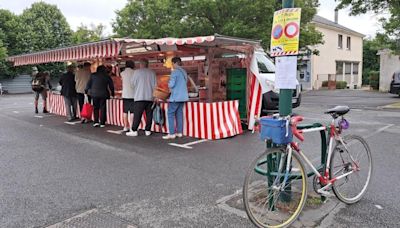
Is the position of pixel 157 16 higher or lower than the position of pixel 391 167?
higher

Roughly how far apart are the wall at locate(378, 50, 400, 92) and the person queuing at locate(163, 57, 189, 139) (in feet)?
70.7

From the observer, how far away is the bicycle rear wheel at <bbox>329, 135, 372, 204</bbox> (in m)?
3.87

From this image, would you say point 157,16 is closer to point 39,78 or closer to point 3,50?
point 39,78

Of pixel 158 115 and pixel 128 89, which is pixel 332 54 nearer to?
pixel 158 115

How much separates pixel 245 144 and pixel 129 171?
271 cm

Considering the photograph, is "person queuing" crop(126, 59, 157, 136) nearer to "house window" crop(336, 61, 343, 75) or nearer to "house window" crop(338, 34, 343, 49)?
"house window" crop(336, 61, 343, 75)

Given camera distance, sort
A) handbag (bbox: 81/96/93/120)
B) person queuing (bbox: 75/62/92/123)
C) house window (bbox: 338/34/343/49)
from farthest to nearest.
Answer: house window (bbox: 338/34/343/49)
person queuing (bbox: 75/62/92/123)
handbag (bbox: 81/96/93/120)

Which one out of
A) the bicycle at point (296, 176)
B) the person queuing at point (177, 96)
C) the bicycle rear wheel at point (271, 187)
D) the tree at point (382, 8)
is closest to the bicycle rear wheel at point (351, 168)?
the bicycle at point (296, 176)

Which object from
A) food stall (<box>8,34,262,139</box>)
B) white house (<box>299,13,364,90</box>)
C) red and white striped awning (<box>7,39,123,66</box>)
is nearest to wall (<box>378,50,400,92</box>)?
white house (<box>299,13,364,90</box>)

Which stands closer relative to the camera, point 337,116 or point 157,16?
point 337,116

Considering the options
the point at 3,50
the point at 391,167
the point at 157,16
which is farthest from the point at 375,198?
the point at 3,50

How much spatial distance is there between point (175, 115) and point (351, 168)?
4.54 meters

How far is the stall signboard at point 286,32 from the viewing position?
3.54 metres

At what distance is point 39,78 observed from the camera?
41.6 feet
